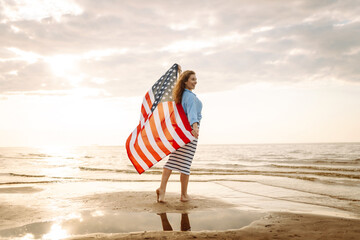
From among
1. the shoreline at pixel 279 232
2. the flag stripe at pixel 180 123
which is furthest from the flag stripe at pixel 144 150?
the shoreline at pixel 279 232

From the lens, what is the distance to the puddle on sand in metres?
3.34

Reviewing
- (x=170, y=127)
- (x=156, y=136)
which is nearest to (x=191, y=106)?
(x=170, y=127)

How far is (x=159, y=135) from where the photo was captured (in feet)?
16.5

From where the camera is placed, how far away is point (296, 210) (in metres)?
4.45

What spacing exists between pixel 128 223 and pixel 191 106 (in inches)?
82.1

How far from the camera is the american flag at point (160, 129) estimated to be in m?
4.93

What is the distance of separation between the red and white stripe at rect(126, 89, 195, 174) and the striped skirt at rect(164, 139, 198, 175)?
17 cm

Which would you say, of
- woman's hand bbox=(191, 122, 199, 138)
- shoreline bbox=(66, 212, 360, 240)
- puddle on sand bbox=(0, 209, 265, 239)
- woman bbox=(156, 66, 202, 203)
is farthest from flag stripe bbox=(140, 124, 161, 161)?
shoreline bbox=(66, 212, 360, 240)

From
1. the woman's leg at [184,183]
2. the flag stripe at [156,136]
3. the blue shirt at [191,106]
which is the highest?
the blue shirt at [191,106]

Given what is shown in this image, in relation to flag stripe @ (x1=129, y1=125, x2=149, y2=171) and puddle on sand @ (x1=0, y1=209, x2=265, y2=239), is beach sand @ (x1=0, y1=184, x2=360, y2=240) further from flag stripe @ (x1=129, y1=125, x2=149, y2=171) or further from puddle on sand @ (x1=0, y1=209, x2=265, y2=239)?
flag stripe @ (x1=129, y1=125, x2=149, y2=171)

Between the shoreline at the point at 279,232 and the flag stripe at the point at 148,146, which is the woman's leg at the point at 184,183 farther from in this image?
the shoreline at the point at 279,232

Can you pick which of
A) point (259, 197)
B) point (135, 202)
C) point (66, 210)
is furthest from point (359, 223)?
point (66, 210)

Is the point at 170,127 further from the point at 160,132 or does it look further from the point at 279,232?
the point at 279,232

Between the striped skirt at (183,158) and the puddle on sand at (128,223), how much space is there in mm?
935
